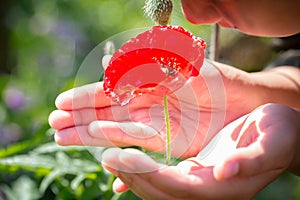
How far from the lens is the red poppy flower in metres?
0.69

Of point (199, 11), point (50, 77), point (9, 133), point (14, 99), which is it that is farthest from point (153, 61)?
point (50, 77)

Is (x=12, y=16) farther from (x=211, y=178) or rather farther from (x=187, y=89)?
(x=211, y=178)

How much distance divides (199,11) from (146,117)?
178mm

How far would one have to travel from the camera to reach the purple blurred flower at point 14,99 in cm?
174

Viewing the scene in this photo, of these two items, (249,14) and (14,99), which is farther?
(14,99)

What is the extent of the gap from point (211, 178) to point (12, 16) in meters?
2.14

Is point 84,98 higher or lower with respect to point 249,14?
lower

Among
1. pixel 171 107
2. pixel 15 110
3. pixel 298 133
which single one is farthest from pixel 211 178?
pixel 15 110

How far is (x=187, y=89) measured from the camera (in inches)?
36.5

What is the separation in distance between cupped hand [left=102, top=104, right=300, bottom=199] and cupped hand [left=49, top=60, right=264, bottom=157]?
0.13m

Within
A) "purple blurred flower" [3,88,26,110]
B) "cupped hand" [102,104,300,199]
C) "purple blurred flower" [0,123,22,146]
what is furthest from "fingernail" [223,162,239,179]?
"purple blurred flower" [3,88,26,110]

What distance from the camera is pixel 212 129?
0.90m

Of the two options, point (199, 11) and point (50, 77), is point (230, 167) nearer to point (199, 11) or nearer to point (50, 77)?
point (199, 11)

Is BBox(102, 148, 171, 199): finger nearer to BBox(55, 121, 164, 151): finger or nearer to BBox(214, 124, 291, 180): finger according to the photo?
BBox(214, 124, 291, 180): finger
